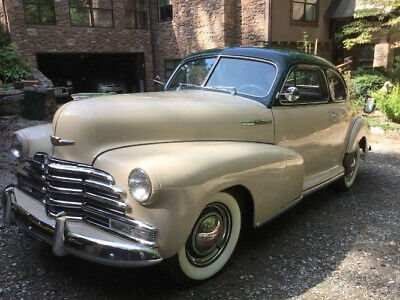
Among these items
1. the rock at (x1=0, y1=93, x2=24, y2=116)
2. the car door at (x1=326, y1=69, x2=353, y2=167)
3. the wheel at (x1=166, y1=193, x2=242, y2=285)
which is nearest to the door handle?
the car door at (x1=326, y1=69, x2=353, y2=167)

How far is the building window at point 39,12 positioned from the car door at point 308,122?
14.0 meters

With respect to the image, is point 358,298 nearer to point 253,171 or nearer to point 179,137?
point 253,171

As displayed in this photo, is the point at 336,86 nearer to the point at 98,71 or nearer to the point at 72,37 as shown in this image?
the point at 72,37

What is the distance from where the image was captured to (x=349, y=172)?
5.14 metres

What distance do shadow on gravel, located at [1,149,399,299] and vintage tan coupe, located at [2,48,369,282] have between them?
0.22 meters

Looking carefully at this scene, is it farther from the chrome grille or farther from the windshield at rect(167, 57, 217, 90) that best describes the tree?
the chrome grille

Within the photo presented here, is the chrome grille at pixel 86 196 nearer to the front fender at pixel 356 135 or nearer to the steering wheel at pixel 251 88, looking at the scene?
the steering wheel at pixel 251 88

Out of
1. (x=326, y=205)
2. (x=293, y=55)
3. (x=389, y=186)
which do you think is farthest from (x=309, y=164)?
(x=389, y=186)

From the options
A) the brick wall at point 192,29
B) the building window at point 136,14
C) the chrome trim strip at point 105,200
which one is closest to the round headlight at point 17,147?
the chrome trim strip at point 105,200

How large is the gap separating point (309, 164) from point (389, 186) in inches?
76.3

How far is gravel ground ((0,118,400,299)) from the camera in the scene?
2.82m

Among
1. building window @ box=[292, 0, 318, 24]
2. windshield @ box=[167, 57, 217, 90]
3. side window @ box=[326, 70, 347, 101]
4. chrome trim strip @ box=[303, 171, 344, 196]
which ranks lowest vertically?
chrome trim strip @ box=[303, 171, 344, 196]

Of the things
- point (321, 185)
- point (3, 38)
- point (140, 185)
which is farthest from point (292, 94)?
point (3, 38)

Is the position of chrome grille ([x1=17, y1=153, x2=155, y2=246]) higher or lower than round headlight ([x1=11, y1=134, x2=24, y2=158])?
lower
